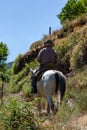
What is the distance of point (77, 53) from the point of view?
958 inches

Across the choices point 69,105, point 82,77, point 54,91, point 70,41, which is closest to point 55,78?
point 54,91

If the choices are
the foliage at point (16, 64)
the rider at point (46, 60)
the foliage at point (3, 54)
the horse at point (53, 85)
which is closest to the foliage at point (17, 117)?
the horse at point (53, 85)

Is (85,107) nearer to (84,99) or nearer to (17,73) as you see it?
(84,99)

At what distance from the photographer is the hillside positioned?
7282 millimetres

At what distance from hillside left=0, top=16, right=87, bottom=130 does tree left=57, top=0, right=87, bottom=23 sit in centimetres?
1485

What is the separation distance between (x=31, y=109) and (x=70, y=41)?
778 inches

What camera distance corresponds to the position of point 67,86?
19734 millimetres

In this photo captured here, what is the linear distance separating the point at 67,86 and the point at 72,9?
30.3 meters

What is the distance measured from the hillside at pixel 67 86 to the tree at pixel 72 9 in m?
14.9

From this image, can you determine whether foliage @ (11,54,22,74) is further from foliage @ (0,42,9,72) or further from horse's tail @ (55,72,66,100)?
horse's tail @ (55,72,66,100)

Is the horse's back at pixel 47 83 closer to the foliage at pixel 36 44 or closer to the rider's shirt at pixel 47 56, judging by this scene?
the rider's shirt at pixel 47 56

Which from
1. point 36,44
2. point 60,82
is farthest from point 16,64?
point 60,82

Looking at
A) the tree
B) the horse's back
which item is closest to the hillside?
the horse's back

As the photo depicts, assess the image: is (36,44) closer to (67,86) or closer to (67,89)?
(67,86)
